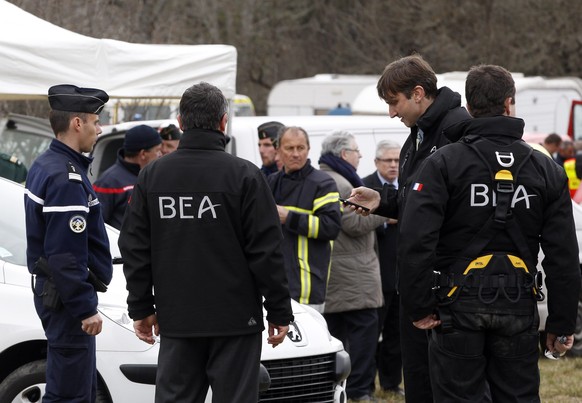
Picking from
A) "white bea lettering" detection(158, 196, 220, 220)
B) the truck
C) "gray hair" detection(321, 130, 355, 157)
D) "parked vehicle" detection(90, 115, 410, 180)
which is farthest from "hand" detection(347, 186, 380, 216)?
the truck

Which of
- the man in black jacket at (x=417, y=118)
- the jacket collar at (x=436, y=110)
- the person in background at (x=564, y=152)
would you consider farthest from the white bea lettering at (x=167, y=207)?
the person in background at (x=564, y=152)

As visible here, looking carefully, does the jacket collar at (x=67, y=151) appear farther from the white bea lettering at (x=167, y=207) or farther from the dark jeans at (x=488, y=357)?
the dark jeans at (x=488, y=357)

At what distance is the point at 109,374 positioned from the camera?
18.5 feet

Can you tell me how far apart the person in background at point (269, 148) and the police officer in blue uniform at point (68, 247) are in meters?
3.76

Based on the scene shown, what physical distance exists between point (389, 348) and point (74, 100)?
3898 millimetres

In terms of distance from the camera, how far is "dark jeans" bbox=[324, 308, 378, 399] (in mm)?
7914

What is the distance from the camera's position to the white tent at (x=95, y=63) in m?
8.21

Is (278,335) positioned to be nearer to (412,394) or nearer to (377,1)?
(412,394)

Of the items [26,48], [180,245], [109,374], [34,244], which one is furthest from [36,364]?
[26,48]

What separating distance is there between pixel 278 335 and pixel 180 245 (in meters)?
0.60

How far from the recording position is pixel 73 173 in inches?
199

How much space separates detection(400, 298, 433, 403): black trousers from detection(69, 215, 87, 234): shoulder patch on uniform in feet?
5.11

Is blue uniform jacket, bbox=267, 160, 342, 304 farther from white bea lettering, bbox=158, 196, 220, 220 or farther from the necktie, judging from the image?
white bea lettering, bbox=158, 196, 220, 220

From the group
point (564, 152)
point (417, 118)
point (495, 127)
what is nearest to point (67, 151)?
point (417, 118)
